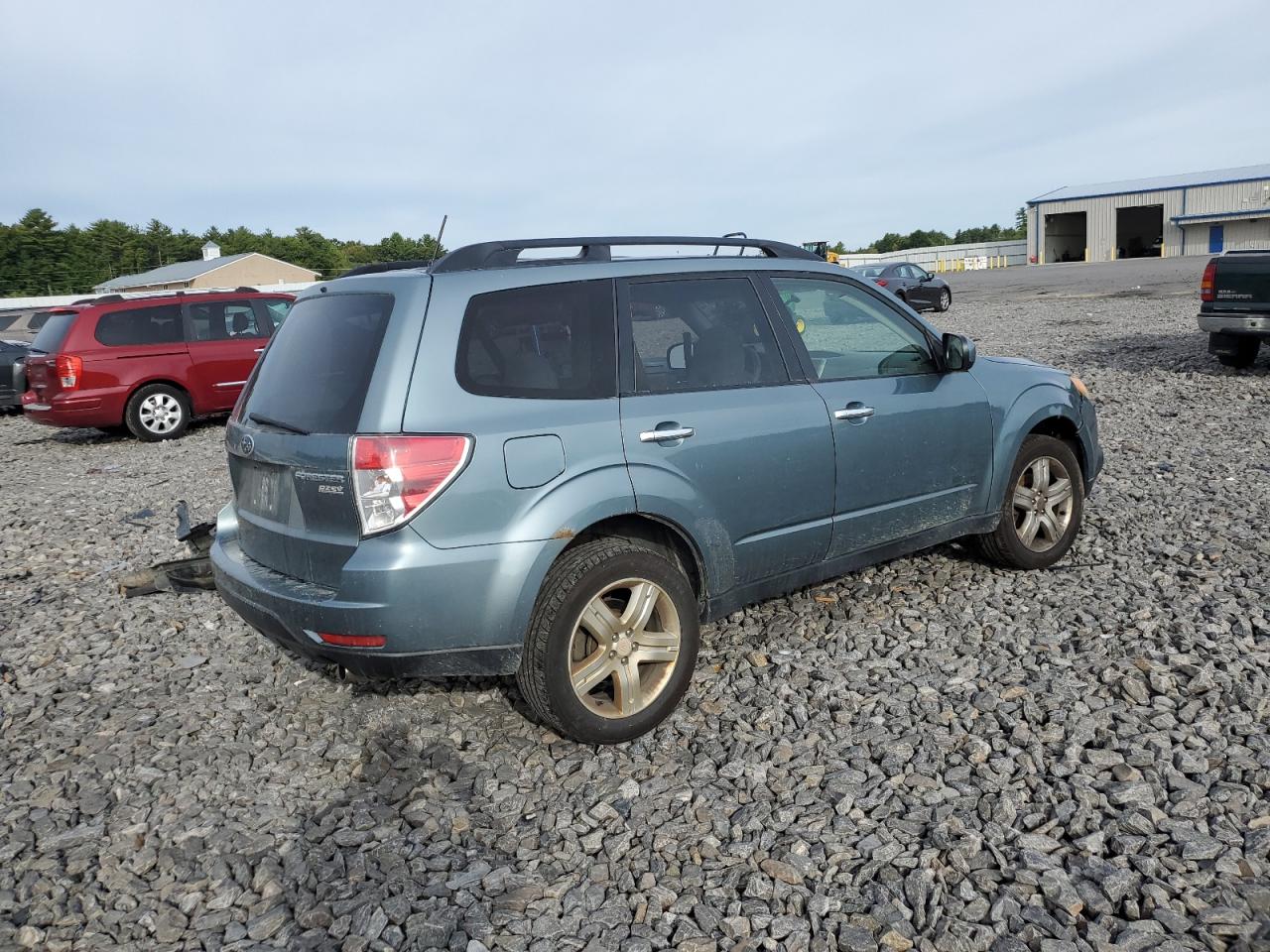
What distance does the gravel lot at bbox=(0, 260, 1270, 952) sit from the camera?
296cm

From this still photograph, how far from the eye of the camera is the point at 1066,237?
7169 cm

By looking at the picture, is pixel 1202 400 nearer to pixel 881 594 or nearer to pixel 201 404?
pixel 881 594

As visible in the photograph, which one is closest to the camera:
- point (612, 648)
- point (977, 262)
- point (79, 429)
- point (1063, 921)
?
point (1063, 921)

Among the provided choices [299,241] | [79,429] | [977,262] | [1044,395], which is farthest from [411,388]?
[299,241]

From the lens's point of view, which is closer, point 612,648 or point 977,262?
point 612,648

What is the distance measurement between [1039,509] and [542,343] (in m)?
3.20

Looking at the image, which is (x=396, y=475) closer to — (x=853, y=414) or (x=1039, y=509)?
(x=853, y=414)

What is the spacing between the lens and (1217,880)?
293 cm

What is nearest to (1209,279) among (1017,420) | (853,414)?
(1017,420)

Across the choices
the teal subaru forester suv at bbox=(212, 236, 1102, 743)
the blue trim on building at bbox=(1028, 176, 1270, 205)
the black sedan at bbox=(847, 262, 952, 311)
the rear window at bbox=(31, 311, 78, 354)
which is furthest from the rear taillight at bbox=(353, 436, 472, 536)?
the blue trim on building at bbox=(1028, 176, 1270, 205)

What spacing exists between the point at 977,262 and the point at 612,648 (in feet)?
251

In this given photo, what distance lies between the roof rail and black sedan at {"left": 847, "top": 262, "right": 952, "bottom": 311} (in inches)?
938

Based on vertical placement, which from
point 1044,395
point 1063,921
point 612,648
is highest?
point 1044,395

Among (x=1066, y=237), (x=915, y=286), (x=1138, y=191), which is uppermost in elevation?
(x=1138, y=191)
